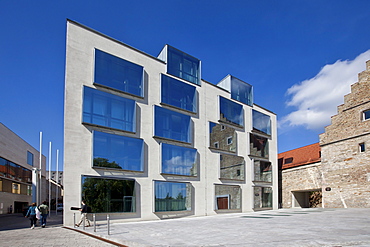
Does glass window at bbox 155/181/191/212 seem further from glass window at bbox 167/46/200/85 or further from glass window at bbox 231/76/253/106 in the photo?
glass window at bbox 231/76/253/106

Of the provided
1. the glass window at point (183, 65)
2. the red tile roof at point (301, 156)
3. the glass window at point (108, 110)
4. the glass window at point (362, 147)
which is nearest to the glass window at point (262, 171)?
the red tile roof at point (301, 156)

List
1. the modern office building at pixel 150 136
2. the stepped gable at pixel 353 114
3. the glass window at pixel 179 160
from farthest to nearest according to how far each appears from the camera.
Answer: the stepped gable at pixel 353 114 < the glass window at pixel 179 160 < the modern office building at pixel 150 136

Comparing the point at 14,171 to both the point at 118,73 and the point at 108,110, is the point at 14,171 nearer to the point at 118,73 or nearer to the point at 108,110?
the point at 108,110

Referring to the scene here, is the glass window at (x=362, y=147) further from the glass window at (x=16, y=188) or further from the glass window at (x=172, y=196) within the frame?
the glass window at (x=16, y=188)

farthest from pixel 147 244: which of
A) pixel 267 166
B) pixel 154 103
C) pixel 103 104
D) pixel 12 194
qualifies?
pixel 12 194

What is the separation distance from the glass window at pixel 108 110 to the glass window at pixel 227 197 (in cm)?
937

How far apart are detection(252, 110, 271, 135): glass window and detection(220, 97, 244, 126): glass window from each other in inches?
87.9

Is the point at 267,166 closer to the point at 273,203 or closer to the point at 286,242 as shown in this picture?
the point at 273,203

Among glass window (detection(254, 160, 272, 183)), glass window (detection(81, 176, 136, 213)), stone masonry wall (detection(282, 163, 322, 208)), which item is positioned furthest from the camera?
stone masonry wall (detection(282, 163, 322, 208))

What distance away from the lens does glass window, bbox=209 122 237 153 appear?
2422cm

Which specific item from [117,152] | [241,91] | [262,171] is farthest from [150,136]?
[262,171]

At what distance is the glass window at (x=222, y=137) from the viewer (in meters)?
24.2

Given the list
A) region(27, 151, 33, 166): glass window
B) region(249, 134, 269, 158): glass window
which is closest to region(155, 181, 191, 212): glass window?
region(249, 134, 269, 158): glass window

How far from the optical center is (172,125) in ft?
70.3
